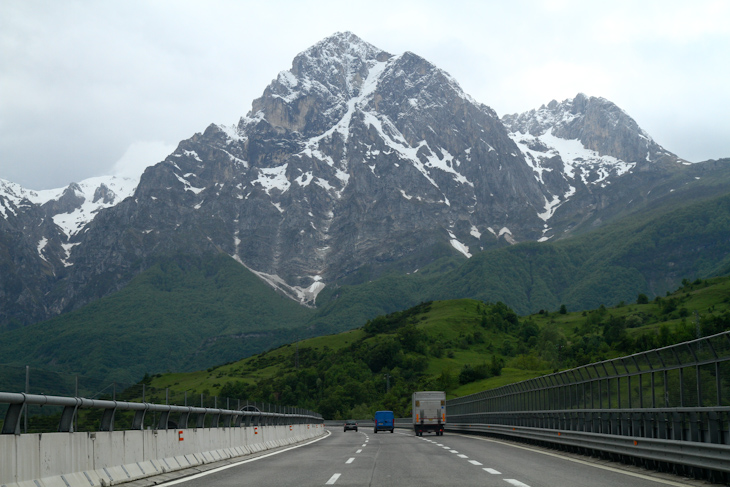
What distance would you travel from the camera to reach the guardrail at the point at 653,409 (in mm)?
15641

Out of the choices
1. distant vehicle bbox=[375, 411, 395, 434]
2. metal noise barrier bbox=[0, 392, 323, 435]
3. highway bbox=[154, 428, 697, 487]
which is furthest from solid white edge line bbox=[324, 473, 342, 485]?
distant vehicle bbox=[375, 411, 395, 434]

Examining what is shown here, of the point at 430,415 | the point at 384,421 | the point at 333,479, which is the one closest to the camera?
the point at 333,479

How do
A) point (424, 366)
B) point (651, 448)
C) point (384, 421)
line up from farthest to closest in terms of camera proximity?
point (424, 366) < point (384, 421) < point (651, 448)

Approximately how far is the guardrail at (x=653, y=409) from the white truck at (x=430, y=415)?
23073mm

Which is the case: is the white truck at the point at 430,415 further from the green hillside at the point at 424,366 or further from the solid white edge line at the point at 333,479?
the green hillside at the point at 424,366

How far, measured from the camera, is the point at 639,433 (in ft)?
68.3

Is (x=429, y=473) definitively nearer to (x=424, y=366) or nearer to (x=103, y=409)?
(x=103, y=409)

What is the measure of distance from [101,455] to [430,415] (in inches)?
1735

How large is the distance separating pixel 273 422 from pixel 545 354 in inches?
5982

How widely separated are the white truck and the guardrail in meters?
23.1

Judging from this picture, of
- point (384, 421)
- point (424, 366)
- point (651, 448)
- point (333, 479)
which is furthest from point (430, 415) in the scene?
point (424, 366)

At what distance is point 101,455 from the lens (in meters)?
14.5

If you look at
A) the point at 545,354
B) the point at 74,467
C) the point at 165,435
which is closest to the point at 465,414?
the point at 165,435

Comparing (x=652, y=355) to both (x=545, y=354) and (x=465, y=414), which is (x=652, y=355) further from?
(x=545, y=354)
